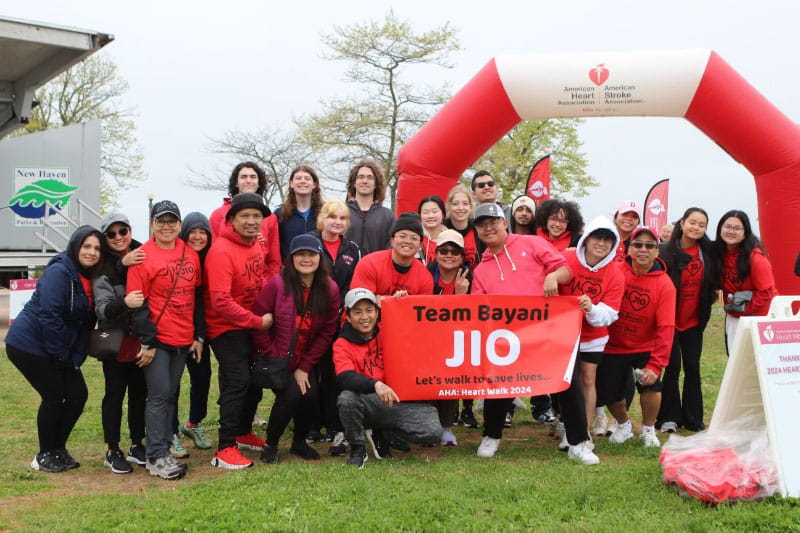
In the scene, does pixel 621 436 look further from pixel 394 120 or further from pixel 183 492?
pixel 394 120

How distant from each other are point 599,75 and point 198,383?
6.03 meters

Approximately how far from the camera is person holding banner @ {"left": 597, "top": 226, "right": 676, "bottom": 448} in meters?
5.92

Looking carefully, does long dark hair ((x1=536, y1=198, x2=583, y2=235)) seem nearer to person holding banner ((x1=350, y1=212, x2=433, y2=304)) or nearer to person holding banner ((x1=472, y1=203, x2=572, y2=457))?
person holding banner ((x1=472, y1=203, x2=572, y2=457))

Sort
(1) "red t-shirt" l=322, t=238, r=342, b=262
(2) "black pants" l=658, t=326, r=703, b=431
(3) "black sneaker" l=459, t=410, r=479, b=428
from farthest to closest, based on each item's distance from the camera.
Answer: (3) "black sneaker" l=459, t=410, r=479, b=428 → (2) "black pants" l=658, t=326, r=703, b=431 → (1) "red t-shirt" l=322, t=238, r=342, b=262

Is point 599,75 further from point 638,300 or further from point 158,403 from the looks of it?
point 158,403

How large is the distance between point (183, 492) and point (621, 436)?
144 inches

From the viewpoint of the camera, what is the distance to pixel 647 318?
19.6 feet

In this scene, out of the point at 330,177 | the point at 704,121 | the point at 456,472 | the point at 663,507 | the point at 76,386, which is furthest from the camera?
the point at 330,177

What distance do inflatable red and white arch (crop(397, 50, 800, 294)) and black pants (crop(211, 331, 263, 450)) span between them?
177 inches

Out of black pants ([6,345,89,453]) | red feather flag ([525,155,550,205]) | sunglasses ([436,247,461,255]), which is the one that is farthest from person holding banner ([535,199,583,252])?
red feather flag ([525,155,550,205])

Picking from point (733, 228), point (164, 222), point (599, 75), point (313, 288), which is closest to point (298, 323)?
point (313, 288)

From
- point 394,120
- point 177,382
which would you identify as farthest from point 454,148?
point 394,120

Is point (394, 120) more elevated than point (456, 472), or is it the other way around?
point (394, 120)

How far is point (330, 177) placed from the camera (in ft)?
94.1
